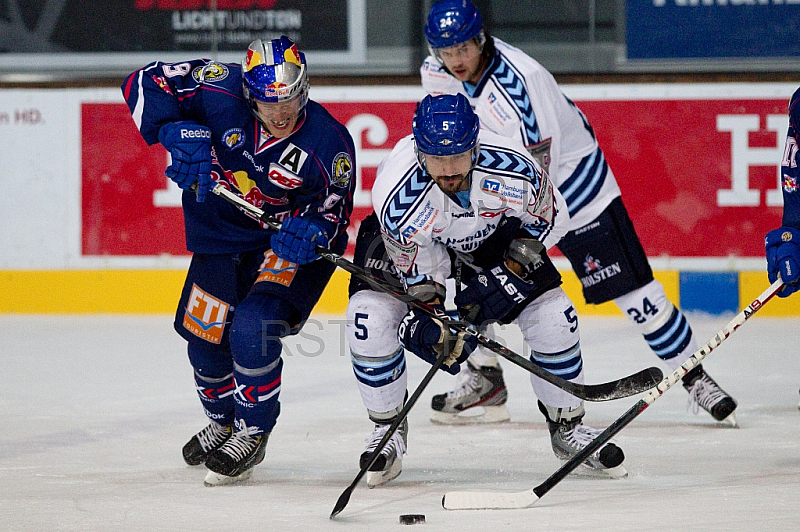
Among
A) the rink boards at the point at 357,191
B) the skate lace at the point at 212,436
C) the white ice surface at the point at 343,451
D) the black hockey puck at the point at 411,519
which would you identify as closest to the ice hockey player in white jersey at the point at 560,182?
the white ice surface at the point at 343,451

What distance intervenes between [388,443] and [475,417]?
0.92 m

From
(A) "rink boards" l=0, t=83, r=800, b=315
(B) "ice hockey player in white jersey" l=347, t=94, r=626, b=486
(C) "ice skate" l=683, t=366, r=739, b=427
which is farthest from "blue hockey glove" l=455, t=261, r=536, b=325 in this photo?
(A) "rink boards" l=0, t=83, r=800, b=315

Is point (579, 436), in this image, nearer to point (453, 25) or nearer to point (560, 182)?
point (560, 182)

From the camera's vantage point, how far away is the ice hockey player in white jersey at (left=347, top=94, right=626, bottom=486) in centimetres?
267

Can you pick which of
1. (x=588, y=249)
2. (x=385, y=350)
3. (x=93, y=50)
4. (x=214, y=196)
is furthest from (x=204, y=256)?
(x=93, y=50)

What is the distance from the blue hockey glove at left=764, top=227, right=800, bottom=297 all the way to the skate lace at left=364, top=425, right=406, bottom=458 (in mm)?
1045

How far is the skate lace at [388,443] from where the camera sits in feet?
9.17

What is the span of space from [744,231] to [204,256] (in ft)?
10.7

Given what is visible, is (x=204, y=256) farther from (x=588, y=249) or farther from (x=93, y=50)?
(x=93, y=50)

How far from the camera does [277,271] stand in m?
2.89

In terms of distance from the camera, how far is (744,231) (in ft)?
17.7

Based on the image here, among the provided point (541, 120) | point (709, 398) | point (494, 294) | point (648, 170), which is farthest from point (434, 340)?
point (648, 170)

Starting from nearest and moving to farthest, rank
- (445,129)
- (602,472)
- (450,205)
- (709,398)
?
(445,129) → (450,205) → (602,472) → (709,398)

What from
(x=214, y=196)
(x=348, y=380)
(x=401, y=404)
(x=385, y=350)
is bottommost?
(x=348, y=380)
